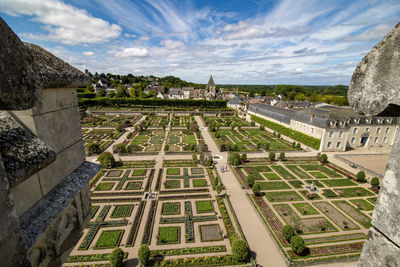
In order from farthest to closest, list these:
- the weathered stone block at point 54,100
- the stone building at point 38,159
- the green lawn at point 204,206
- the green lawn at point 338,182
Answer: the green lawn at point 338,182 < the green lawn at point 204,206 < the weathered stone block at point 54,100 < the stone building at point 38,159

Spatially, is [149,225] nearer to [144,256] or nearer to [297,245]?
[144,256]

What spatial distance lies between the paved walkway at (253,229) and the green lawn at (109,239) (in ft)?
30.7

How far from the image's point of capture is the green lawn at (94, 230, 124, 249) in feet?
43.4

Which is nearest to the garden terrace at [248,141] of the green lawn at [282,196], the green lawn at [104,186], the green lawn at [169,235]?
the green lawn at [282,196]

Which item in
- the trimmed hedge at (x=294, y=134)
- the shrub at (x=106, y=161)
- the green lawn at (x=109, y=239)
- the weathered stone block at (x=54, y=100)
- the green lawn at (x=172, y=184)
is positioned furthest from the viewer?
the trimmed hedge at (x=294, y=134)

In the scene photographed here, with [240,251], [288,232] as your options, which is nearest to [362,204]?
[288,232]

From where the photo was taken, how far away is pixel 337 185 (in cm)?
2164

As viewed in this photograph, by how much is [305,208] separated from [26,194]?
A: 20.2 metres

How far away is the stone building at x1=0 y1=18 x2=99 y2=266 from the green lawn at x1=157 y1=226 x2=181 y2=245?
11709 mm

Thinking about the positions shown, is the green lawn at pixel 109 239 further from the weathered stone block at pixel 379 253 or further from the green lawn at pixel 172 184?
the weathered stone block at pixel 379 253

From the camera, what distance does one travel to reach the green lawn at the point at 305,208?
669 inches

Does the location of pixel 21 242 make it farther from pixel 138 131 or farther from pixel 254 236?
pixel 138 131

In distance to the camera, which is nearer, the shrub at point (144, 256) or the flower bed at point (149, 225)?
the shrub at point (144, 256)

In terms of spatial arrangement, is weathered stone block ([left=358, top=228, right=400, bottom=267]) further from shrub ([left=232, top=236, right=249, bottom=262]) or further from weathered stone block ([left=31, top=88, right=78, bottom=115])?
shrub ([left=232, top=236, right=249, bottom=262])
